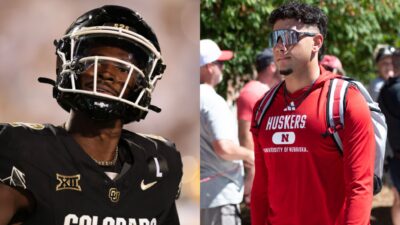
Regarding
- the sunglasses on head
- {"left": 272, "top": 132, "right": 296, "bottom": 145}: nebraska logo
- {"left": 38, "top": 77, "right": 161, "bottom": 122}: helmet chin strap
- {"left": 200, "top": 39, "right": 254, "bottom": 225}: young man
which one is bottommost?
{"left": 200, "top": 39, "right": 254, "bottom": 225}: young man

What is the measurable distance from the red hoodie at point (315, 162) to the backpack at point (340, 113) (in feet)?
0.07

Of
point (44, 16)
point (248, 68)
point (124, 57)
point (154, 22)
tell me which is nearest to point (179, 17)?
point (154, 22)

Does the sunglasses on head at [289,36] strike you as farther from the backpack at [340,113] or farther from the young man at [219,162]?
the young man at [219,162]

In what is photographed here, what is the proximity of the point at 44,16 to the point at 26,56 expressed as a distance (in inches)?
5.7

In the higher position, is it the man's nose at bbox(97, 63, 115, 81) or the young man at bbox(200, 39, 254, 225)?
the man's nose at bbox(97, 63, 115, 81)

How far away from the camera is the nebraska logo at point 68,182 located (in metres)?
2.04

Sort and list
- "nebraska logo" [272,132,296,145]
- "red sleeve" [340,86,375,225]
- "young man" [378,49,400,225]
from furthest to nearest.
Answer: "young man" [378,49,400,225] < "nebraska logo" [272,132,296,145] < "red sleeve" [340,86,375,225]

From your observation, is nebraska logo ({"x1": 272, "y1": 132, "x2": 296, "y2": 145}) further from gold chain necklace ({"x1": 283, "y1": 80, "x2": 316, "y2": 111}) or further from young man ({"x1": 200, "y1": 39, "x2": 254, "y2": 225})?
young man ({"x1": 200, "y1": 39, "x2": 254, "y2": 225})

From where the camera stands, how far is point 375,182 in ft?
10.9

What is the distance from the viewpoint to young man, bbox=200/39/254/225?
4.67 m

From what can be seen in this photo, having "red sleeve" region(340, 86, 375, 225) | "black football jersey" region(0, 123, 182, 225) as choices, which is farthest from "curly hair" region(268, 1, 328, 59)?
"black football jersey" region(0, 123, 182, 225)

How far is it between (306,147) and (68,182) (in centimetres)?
134

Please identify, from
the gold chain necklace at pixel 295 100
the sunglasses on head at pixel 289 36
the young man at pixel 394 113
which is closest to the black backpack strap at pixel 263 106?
the gold chain necklace at pixel 295 100

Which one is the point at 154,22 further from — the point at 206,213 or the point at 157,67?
the point at 206,213
